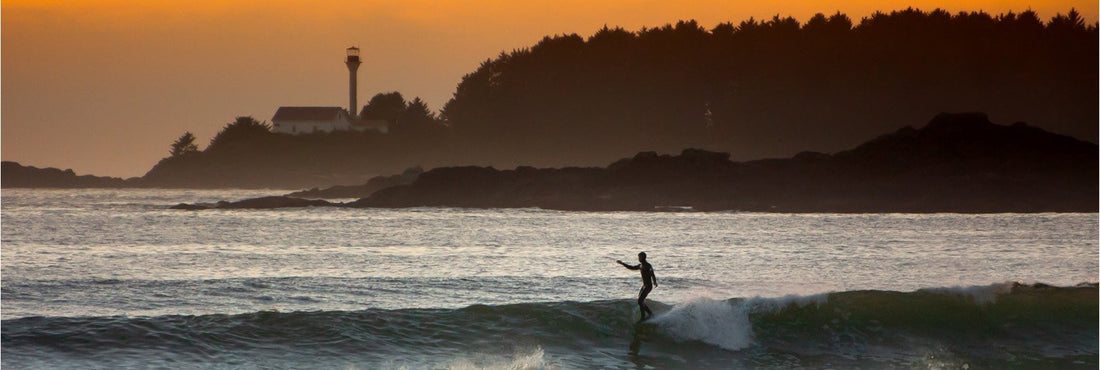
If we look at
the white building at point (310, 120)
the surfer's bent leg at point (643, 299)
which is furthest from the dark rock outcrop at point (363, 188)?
the surfer's bent leg at point (643, 299)

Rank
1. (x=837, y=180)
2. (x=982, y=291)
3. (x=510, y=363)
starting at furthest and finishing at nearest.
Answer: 1. (x=837, y=180)
2. (x=982, y=291)
3. (x=510, y=363)

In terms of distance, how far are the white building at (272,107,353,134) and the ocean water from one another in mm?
88240

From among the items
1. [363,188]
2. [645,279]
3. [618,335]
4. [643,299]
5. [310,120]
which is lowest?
[618,335]

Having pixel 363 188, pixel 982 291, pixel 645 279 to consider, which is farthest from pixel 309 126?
pixel 645 279

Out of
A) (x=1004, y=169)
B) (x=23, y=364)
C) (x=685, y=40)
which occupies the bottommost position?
(x=23, y=364)

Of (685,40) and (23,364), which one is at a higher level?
(685,40)

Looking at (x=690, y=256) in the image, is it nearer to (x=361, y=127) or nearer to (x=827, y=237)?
(x=827, y=237)

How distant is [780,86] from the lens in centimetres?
11950

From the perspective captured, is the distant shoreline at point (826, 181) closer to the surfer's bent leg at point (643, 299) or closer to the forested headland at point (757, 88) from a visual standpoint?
the forested headland at point (757, 88)

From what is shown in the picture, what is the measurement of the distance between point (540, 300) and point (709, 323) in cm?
681

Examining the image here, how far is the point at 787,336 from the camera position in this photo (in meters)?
22.6

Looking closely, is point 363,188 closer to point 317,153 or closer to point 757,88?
point 317,153

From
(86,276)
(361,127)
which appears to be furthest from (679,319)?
(361,127)

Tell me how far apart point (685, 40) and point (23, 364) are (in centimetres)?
11154
